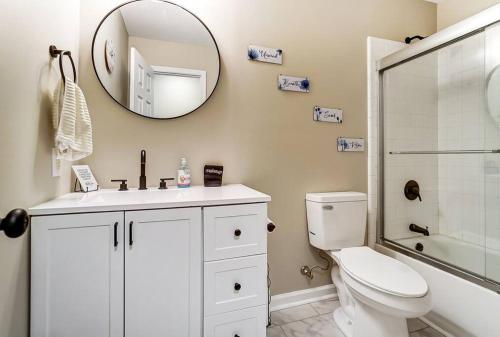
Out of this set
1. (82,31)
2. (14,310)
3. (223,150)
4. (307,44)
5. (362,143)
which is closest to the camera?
(14,310)

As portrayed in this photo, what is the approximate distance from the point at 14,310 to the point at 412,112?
2.63 m

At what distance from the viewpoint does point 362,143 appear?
1865mm

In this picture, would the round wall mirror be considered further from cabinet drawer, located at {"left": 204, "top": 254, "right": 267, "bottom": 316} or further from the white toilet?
the white toilet

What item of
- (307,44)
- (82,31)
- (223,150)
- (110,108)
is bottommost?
(223,150)

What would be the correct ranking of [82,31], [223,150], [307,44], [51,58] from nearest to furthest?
1. [51,58]
2. [82,31]
3. [223,150]
4. [307,44]

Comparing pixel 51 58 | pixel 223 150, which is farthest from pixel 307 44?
pixel 51 58

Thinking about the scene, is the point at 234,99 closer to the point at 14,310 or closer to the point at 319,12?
the point at 319,12

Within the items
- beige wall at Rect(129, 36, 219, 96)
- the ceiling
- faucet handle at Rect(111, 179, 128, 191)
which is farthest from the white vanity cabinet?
the ceiling

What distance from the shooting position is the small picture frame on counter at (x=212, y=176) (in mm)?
1418

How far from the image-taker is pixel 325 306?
1662 millimetres

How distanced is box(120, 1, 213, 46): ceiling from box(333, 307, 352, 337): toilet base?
6.22ft

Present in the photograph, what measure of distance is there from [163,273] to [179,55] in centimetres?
121

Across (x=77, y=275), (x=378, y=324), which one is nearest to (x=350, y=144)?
(x=378, y=324)

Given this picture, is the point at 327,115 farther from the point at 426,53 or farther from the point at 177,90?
the point at 177,90
